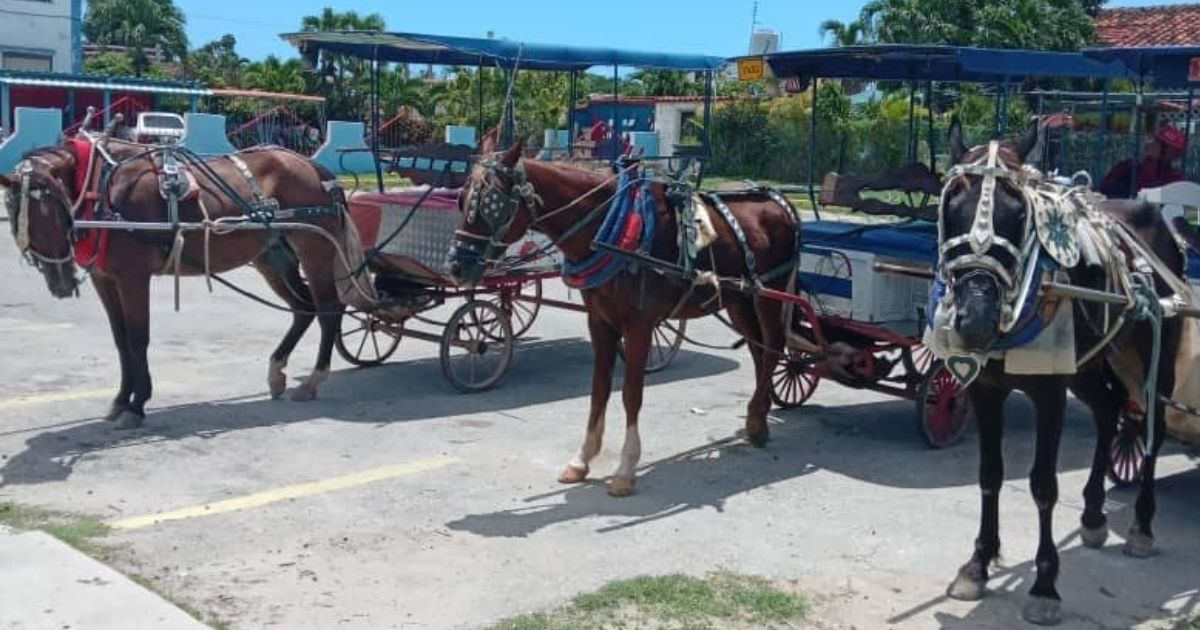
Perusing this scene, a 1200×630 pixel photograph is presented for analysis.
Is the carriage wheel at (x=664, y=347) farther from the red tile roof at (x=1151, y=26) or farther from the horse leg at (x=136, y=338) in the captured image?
the red tile roof at (x=1151, y=26)

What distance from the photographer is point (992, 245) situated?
527 cm

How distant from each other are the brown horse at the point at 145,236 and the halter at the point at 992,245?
18.5ft

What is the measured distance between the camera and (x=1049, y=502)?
5.88 m

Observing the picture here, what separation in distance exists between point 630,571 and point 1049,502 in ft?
6.44

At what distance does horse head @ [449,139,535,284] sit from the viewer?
7.46m

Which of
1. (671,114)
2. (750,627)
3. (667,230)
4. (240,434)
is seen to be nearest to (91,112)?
(240,434)

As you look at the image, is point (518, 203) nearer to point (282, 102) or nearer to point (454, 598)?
point (454, 598)

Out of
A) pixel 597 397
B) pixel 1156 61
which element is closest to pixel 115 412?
pixel 597 397

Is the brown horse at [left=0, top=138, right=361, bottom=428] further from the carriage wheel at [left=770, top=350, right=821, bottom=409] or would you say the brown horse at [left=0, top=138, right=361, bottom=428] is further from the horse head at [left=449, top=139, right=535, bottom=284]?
the carriage wheel at [left=770, top=350, right=821, bottom=409]

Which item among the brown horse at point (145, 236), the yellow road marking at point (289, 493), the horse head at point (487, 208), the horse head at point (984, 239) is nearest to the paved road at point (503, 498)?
the yellow road marking at point (289, 493)

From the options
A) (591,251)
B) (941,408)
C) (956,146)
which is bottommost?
(941,408)

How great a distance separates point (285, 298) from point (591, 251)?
366cm

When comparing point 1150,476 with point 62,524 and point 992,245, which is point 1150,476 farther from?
point 62,524

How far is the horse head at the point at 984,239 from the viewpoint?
17.1ft
